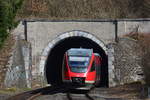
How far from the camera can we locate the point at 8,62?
96.7ft

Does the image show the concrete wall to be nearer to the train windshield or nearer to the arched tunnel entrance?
the arched tunnel entrance

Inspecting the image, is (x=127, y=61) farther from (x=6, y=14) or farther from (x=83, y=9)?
(x=6, y=14)

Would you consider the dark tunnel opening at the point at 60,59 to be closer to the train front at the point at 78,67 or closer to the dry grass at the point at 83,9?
the dry grass at the point at 83,9

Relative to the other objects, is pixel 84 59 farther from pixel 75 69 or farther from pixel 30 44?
pixel 30 44

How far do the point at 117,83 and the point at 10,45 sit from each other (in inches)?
306

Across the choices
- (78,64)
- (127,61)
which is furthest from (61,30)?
(78,64)

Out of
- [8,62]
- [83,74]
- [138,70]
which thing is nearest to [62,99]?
[83,74]

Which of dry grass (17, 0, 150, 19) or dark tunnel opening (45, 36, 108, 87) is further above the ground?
dry grass (17, 0, 150, 19)

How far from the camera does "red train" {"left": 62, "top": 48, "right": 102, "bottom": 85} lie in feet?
80.8

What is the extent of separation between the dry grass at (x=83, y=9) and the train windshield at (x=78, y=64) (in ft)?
37.2

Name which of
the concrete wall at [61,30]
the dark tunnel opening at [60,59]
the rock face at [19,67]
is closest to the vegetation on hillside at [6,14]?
the rock face at [19,67]

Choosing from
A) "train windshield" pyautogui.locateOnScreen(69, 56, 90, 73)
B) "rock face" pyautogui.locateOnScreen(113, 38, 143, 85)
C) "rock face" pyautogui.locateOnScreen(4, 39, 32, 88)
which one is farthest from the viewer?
"rock face" pyautogui.locateOnScreen(113, 38, 143, 85)

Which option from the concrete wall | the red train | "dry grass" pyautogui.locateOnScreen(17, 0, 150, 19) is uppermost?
"dry grass" pyautogui.locateOnScreen(17, 0, 150, 19)

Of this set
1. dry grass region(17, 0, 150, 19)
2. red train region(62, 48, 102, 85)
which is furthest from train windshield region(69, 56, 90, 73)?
dry grass region(17, 0, 150, 19)
